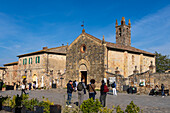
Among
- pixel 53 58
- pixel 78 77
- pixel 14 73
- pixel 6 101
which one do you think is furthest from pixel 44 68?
pixel 6 101

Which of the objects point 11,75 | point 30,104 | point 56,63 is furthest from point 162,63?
point 30,104

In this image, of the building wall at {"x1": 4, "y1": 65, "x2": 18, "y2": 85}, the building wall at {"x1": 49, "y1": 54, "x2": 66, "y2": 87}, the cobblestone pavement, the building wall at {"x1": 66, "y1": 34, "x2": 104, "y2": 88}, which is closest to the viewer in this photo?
the cobblestone pavement

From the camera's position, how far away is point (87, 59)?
2884 centimetres

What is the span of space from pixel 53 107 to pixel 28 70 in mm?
31959

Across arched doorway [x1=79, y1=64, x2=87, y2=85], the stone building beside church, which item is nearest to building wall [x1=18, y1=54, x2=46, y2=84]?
the stone building beside church

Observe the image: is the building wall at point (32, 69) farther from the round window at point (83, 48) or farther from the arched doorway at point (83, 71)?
the round window at point (83, 48)

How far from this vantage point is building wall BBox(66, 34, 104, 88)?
26.9 metres

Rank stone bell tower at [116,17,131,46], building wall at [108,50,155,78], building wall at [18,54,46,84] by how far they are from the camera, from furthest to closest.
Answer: building wall at [18,54,46,84], stone bell tower at [116,17,131,46], building wall at [108,50,155,78]

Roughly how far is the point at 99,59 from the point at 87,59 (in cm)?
246

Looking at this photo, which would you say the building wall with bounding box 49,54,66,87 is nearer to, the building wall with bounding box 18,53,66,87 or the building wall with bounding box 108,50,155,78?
the building wall with bounding box 18,53,66,87

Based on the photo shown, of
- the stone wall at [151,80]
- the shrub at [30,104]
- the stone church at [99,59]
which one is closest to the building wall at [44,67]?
the stone church at [99,59]

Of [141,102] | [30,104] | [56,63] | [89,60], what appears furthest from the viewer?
[56,63]

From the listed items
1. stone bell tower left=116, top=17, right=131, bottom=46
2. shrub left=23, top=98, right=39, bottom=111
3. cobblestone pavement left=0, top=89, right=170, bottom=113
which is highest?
stone bell tower left=116, top=17, right=131, bottom=46

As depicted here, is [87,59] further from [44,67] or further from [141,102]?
[141,102]
